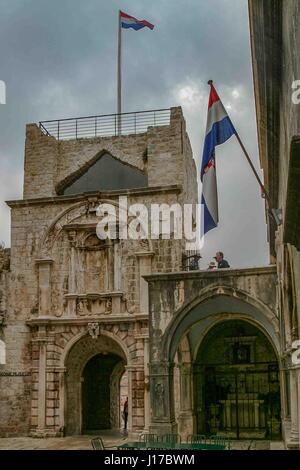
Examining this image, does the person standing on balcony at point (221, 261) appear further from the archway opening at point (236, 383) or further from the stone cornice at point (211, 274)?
the archway opening at point (236, 383)

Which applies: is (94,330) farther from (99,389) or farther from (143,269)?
(99,389)

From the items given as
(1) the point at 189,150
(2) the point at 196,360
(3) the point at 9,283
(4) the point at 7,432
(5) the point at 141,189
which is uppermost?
(1) the point at 189,150

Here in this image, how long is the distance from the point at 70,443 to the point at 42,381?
2.76 metres

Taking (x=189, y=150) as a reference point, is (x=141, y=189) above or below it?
below

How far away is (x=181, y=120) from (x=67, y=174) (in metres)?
4.77

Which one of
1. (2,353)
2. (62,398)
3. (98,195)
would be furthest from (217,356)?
(2,353)

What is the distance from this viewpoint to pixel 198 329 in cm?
2197

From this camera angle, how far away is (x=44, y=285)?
891 inches

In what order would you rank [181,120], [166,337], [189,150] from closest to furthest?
1. [166,337]
2. [181,120]
3. [189,150]

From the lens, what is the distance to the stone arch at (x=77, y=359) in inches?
867

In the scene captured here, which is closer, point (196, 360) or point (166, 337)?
point (166, 337)

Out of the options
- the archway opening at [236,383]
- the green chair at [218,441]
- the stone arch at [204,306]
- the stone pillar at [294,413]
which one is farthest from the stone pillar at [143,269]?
the stone pillar at [294,413]
